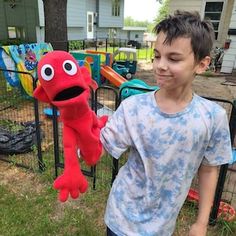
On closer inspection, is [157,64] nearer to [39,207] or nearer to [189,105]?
[189,105]

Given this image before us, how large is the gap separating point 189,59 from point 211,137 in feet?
1.21

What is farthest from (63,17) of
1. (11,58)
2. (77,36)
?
(77,36)

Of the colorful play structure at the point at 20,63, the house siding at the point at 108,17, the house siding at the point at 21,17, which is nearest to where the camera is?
the colorful play structure at the point at 20,63

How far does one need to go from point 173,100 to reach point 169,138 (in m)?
0.17

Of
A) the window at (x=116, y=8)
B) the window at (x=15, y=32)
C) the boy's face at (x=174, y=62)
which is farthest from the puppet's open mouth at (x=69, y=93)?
the window at (x=116, y=8)

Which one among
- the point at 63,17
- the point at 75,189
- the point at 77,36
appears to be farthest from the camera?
the point at 77,36

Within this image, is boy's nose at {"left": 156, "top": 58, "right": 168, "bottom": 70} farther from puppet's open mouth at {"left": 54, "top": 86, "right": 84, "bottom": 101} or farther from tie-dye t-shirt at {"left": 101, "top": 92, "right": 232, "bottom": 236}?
puppet's open mouth at {"left": 54, "top": 86, "right": 84, "bottom": 101}

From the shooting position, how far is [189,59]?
3.59ft

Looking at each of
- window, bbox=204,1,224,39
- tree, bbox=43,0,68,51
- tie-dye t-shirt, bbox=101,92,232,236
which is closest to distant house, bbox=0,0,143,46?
tree, bbox=43,0,68,51

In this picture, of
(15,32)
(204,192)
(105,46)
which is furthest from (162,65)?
(105,46)

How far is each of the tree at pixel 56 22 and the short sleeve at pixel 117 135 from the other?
7080 millimetres

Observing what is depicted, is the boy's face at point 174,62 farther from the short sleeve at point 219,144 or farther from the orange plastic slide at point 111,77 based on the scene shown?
the orange plastic slide at point 111,77

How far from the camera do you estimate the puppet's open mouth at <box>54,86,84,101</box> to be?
1.18m

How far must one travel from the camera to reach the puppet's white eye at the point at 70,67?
3.77ft
